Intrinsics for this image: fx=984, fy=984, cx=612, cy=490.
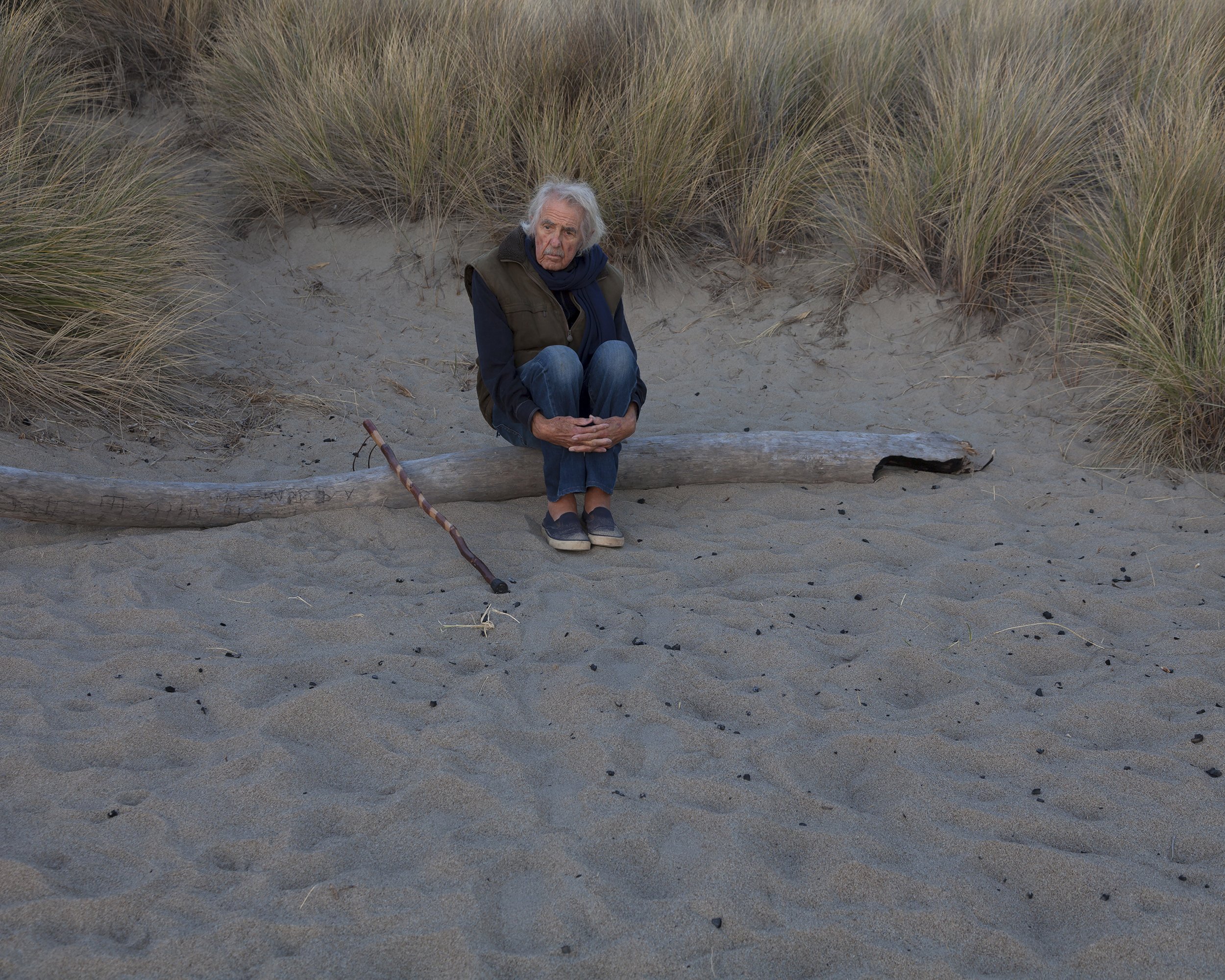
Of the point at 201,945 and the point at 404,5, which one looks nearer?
the point at 201,945

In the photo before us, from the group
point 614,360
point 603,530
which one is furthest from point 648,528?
point 614,360

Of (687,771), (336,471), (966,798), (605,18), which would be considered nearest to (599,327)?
(336,471)

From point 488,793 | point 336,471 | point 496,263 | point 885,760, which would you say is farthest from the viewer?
point 336,471

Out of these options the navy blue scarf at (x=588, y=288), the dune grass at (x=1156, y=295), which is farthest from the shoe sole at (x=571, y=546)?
the dune grass at (x=1156, y=295)

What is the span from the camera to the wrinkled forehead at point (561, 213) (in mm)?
A: 3588

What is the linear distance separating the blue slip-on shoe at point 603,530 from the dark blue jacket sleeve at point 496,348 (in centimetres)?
45

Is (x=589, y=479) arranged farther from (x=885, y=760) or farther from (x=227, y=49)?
(x=227, y=49)

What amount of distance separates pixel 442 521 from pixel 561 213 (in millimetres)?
1201

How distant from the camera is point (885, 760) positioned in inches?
99.4

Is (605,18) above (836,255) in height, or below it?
above

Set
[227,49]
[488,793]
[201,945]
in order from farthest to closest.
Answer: [227,49], [488,793], [201,945]

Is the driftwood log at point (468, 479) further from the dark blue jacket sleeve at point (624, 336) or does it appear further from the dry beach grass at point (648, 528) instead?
the dark blue jacket sleeve at point (624, 336)

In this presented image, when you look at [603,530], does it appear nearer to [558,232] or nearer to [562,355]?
[562,355]

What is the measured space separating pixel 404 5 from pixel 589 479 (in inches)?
190
